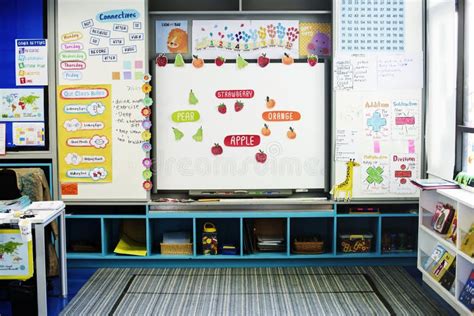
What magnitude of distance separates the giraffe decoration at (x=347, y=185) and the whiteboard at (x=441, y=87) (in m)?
0.62

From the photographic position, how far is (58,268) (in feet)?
15.3

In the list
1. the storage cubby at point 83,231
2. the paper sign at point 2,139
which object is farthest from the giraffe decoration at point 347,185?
the paper sign at point 2,139

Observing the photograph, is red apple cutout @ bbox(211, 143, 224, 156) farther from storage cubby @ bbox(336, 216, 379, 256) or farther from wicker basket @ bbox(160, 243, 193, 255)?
storage cubby @ bbox(336, 216, 379, 256)

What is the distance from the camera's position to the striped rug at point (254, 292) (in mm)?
3994

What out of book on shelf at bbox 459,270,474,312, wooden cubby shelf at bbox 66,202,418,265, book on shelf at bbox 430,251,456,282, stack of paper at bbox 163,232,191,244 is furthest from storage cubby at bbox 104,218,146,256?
book on shelf at bbox 459,270,474,312

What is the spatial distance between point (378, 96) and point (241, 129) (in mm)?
1136

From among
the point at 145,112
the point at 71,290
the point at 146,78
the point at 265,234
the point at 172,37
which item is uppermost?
the point at 172,37

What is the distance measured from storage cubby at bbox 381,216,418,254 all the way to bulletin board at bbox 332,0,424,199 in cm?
38

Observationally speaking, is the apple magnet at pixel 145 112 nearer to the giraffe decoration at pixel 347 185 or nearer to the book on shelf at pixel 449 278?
the giraffe decoration at pixel 347 185

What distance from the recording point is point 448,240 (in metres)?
3.95

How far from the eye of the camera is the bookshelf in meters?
3.75

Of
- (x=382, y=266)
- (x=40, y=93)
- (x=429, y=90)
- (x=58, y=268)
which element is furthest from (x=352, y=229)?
(x=40, y=93)

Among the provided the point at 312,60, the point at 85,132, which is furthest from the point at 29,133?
the point at 312,60

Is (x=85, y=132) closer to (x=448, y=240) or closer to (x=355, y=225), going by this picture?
(x=355, y=225)
